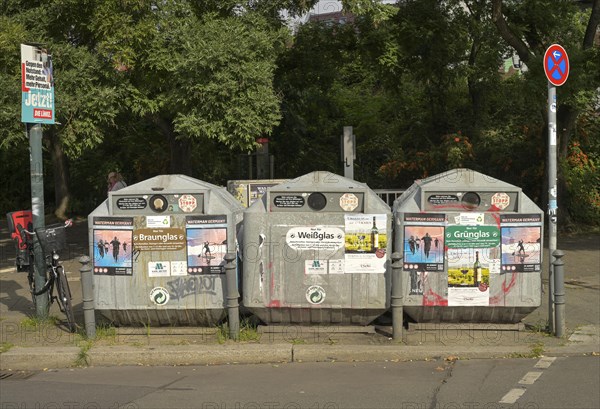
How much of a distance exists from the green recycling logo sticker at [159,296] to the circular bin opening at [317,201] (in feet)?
5.70

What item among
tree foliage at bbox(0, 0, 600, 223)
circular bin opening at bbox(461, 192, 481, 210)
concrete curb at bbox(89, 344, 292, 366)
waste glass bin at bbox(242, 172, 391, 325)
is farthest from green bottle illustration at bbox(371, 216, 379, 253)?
tree foliage at bbox(0, 0, 600, 223)

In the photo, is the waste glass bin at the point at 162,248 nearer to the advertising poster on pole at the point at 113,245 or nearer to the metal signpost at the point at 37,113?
the advertising poster on pole at the point at 113,245

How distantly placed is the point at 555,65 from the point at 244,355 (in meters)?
4.66

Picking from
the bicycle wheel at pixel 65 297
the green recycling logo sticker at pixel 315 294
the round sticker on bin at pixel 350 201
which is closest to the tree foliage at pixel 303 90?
the bicycle wheel at pixel 65 297

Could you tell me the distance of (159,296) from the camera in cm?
747

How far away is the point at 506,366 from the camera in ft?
22.5

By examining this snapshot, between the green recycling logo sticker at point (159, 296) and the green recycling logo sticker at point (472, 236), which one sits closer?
the green recycling logo sticker at point (472, 236)

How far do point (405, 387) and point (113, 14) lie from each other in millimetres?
7544

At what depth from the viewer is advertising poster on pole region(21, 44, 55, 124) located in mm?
8102

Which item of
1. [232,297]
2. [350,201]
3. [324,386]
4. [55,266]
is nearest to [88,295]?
[55,266]

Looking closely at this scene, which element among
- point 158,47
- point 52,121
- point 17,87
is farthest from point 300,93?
point 52,121

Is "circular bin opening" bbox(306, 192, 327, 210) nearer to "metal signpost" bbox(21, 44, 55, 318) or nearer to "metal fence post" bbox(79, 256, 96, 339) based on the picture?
"metal fence post" bbox(79, 256, 96, 339)

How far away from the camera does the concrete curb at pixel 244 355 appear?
7.11 meters

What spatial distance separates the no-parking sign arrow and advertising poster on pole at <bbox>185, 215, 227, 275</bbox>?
12.8ft
